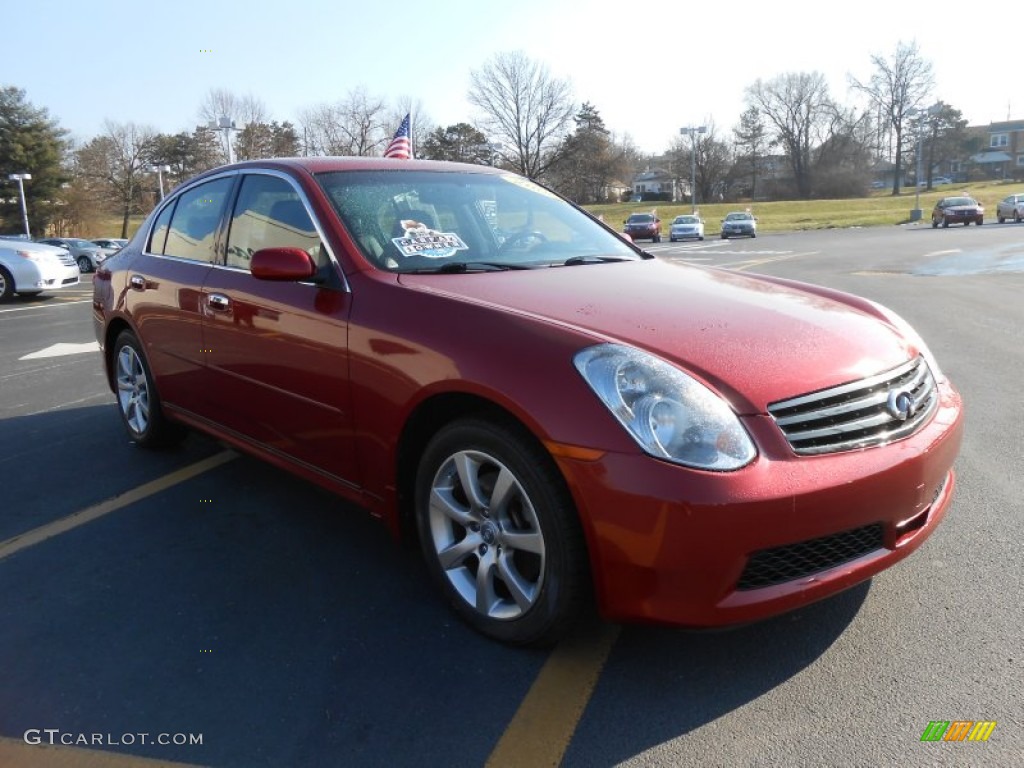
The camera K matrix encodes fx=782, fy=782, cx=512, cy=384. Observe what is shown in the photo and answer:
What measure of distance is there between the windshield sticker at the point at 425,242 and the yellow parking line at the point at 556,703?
1596 millimetres

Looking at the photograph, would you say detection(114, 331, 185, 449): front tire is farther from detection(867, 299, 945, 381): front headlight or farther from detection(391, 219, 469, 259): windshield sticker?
detection(867, 299, 945, 381): front headlight

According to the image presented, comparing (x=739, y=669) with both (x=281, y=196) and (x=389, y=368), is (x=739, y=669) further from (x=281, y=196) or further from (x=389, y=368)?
(x=281, y=196)

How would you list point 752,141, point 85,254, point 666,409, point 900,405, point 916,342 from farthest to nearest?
1. point 752,141
2. point 85,254
3. point 916,342
4. point 900,405
5. point 666,409

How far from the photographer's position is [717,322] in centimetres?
264

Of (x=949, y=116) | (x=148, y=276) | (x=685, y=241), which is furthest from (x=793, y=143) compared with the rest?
(x=148, y=276)

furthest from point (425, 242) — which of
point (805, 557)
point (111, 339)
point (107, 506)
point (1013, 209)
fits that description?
point (1013, 209)

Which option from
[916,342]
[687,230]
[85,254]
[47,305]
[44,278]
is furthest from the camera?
[687,230]

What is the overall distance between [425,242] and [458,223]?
30cm

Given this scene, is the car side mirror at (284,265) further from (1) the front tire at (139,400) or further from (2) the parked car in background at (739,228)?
(2) the parked car in background at (739,228)

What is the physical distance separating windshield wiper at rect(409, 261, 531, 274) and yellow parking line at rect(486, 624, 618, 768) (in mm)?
1427

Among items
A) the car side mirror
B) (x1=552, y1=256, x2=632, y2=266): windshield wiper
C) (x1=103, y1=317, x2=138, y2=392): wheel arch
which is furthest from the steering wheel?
(x1=103, y1=317, x2=138, y2=392): wheel arch

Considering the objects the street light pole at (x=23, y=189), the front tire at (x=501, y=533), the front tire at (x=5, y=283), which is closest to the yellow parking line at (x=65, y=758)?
the front tire at (x=501, y=533)

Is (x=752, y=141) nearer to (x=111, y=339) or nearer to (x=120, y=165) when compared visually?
(x=120, y=165)

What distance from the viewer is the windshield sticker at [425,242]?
3.20 meters
